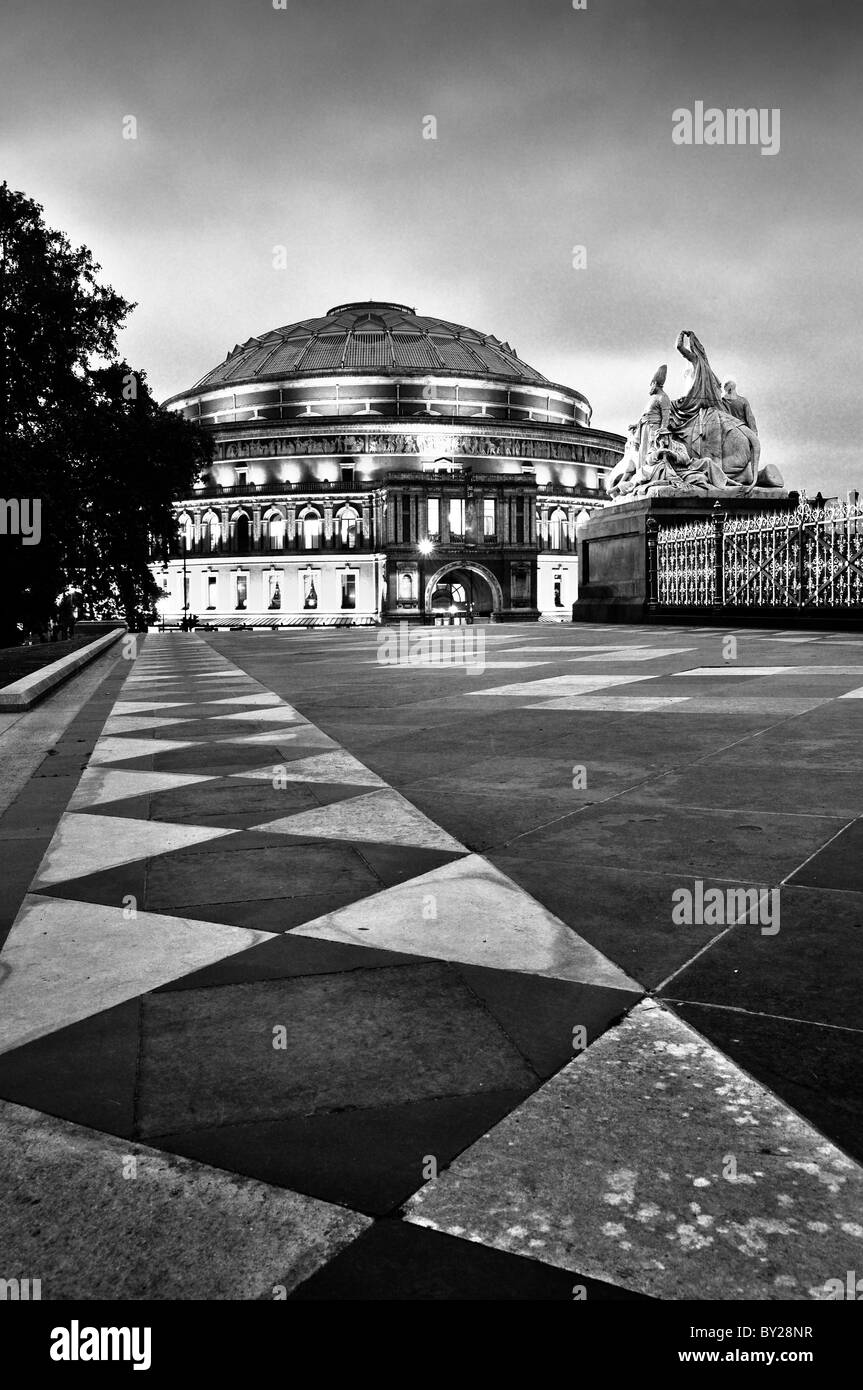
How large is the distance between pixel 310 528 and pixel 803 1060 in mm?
101663

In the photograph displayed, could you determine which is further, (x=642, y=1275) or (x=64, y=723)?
(x=64, y=723)

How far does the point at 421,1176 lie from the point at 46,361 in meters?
29.9

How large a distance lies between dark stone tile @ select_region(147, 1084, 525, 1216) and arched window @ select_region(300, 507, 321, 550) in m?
101

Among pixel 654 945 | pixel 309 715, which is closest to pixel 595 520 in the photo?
pixel 309 715

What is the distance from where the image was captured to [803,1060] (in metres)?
2.05

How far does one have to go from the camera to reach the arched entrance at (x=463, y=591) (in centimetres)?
8875

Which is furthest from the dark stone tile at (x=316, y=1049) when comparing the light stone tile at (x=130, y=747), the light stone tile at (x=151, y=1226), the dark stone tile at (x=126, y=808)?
the light stone tile at (x=130, y=747)

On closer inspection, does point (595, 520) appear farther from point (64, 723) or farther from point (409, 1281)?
point (409, 1281)

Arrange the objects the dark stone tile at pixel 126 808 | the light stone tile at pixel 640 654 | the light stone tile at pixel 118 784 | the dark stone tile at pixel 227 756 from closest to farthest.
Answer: the dark stone tile at pixel 126 808
the light stone tile at pixel 118 784
the dark stone tile at pixel 227 756
the light stone tile at pixel 640 654

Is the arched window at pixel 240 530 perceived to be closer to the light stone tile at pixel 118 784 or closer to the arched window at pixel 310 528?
the arched window at pixel 310 528

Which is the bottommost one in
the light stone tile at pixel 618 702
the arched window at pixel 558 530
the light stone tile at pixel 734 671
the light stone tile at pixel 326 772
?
the light stone tile at pixel 326 772

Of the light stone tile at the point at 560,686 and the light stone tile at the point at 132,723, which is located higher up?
the light stone tile at the point at 560,686

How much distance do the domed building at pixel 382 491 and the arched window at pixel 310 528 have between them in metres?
0.10
